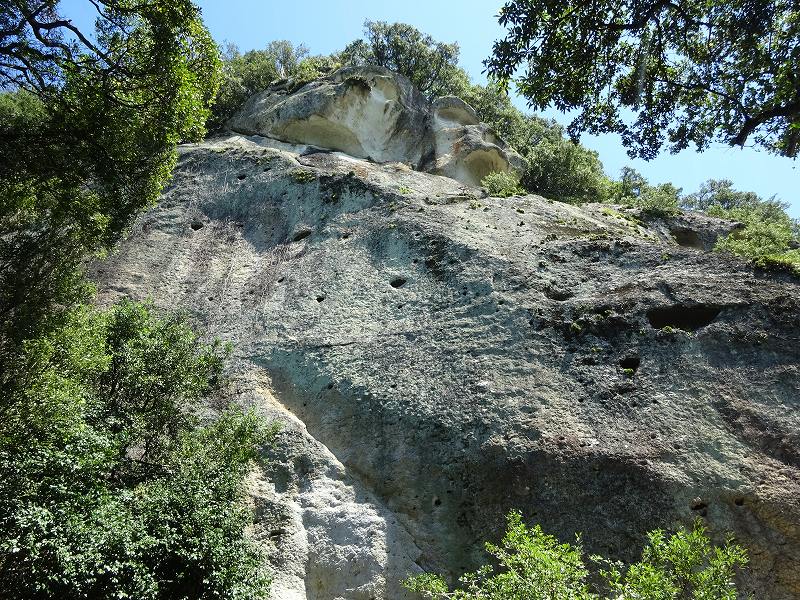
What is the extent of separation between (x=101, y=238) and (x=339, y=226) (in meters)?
6.74

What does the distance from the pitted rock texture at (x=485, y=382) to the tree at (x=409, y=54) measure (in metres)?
17.9

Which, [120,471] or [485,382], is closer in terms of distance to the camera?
[120,471]

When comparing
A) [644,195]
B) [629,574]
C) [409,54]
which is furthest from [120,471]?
[409,54]

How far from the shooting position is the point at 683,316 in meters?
12.4

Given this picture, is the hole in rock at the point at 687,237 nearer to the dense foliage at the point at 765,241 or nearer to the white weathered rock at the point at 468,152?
the dense foliage at the point at 765,241

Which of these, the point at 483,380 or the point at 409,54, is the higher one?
the point at 409,54

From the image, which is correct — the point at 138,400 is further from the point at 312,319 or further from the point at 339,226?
the point at 339,226

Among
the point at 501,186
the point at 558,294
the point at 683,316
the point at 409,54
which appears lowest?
the point at 683,316

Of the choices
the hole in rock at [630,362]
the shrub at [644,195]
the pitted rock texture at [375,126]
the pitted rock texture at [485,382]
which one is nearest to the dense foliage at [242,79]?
the pitted rock texture at [375,126]

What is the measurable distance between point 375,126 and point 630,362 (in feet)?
52.3

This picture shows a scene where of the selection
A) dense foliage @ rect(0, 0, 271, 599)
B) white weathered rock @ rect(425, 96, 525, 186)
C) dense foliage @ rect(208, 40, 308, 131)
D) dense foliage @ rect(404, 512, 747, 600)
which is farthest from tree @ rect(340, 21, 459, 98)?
dense foliage @ rect(404, 512, 747, 600)

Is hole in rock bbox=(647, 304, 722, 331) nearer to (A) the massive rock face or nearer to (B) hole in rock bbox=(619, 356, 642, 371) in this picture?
(A) the massive rock face

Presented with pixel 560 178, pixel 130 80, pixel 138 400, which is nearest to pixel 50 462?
pixel 138 400

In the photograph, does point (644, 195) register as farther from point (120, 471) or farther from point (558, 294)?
point (120, 471)
